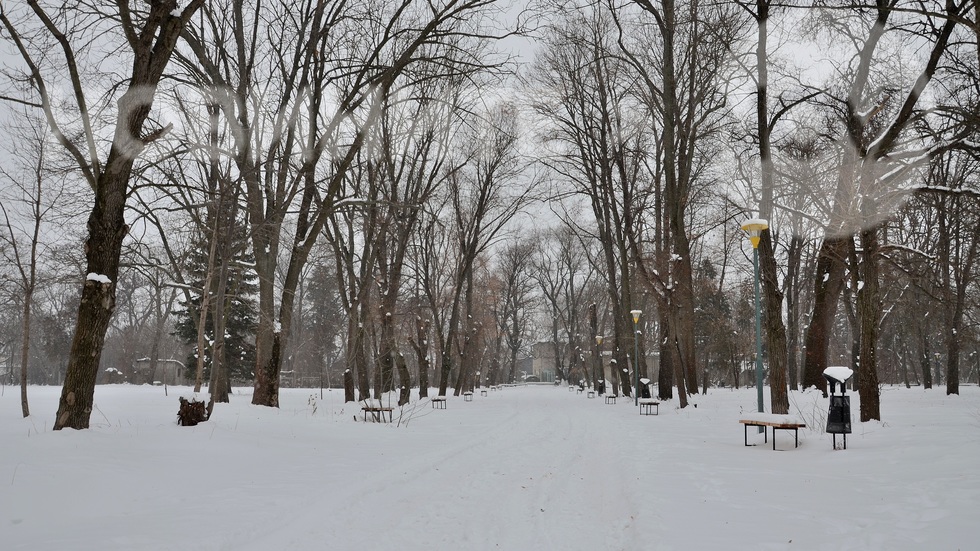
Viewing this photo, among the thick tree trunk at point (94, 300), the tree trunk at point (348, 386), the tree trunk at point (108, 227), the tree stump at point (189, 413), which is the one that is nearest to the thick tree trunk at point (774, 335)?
the tree stump at point (189, 413)

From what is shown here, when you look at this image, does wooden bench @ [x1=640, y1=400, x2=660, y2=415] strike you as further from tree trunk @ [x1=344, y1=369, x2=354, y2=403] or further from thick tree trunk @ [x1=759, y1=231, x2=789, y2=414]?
tree trunk @ [x1=344, y1=369, x2=354, y2=403]

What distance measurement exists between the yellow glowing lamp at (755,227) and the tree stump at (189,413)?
10229 millimetres

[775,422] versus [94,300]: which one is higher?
[94,300]

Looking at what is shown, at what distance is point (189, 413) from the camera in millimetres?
10406

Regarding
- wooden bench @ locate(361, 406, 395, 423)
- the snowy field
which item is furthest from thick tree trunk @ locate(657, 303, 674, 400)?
the snowy field

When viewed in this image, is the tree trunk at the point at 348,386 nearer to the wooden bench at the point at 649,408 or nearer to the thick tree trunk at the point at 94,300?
the wooden bench at the point at 649,408

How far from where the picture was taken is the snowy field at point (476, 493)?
15.2 ft

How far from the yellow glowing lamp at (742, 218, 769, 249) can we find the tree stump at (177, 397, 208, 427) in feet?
33.6

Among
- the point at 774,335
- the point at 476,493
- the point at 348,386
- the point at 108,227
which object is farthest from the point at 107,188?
the point at 348,386

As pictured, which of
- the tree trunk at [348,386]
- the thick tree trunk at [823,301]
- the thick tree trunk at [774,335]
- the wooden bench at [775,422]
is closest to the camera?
the wooden bench at [775,422]

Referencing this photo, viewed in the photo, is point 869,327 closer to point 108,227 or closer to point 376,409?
point 376,409

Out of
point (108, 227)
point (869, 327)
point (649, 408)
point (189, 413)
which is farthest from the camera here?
point (649, 408)

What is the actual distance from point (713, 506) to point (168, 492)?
5.08 m

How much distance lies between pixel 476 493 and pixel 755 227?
8.19m
